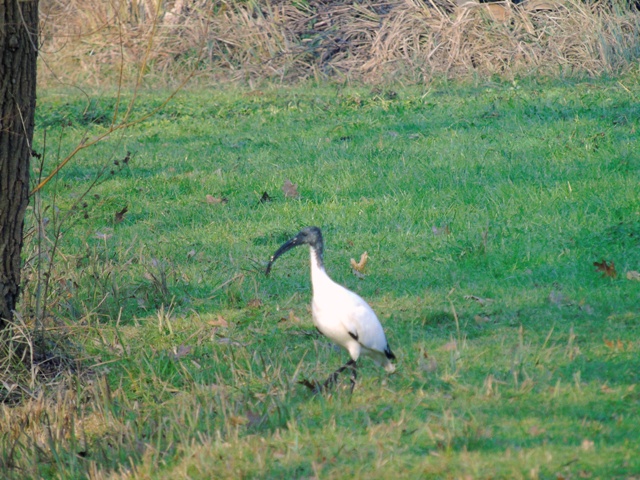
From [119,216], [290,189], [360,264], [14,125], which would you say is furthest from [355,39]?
[14,125]

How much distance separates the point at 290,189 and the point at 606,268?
3.44 m

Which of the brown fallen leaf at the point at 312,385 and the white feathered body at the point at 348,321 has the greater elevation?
the white feathered body at the point at 348,321

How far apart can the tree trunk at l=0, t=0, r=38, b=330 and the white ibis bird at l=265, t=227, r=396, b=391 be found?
1751 millimetres

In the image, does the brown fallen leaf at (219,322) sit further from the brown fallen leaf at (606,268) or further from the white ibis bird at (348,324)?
the brown fallen leaf at (606,268)

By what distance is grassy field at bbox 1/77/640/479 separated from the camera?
3.99m

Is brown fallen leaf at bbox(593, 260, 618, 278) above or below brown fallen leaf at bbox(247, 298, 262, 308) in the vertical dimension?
above

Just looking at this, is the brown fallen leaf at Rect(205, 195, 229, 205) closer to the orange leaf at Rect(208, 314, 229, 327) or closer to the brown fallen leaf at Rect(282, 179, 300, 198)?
the brown fallen leaf at Rect(282, 179, 300, 198)

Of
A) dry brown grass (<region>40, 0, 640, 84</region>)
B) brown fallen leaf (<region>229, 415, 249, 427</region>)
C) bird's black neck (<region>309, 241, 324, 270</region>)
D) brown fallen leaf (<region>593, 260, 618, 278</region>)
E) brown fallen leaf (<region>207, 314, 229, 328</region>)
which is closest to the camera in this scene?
brown fallen leaf (<region>229, 415, 249, 427</region>)

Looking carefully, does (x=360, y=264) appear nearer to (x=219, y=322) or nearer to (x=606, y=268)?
(x=219, y=322)

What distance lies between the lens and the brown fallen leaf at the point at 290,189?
842 centimetres

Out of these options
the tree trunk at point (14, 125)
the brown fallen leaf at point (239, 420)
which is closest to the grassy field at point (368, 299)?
the brown fallen leaf at point (239, 420)

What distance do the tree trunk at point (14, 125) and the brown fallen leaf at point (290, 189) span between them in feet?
11.6

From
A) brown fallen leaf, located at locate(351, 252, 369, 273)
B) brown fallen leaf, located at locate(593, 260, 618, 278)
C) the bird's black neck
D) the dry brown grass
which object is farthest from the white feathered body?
the dry brown grass

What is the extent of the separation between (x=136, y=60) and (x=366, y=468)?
12856 mm
